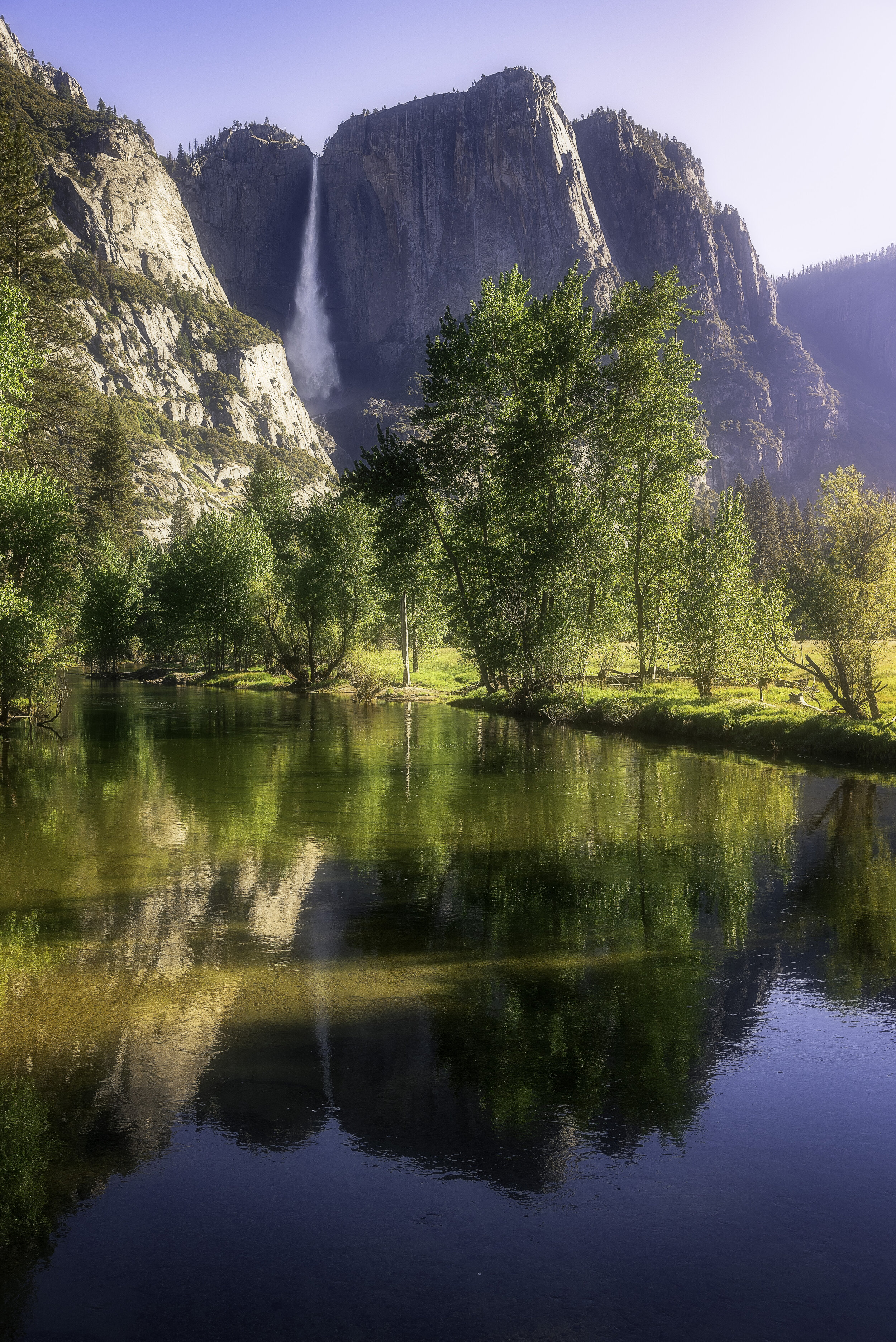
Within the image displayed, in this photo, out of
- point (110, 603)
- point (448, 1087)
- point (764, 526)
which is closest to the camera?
point (448, 1087)

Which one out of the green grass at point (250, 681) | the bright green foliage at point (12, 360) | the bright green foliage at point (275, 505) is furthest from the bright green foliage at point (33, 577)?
the bright green foliage at point (275, 505)

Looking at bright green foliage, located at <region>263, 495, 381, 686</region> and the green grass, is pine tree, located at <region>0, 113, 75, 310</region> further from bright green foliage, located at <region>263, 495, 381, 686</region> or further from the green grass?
the green grass

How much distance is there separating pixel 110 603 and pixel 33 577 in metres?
59.3

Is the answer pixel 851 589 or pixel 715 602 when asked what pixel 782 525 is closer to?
pixel 715 602

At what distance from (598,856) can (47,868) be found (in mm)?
9545

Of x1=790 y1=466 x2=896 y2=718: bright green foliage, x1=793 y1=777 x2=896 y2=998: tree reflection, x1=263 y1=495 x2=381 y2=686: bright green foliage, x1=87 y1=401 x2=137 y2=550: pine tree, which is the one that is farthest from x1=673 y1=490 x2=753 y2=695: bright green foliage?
x1=87 y1=401 x2=137 y2=550: pine tree

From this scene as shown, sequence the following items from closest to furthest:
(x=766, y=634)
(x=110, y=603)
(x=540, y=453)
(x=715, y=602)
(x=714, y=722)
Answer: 1. (x=714, y=722)
2. (x=766, y=634)
3. (x=715, y=602)
4. (x=540, y=453)
5. (x=110, y=603)

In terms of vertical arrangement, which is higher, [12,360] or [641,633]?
[12,360]

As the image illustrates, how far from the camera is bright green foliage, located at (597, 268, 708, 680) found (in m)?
42.3

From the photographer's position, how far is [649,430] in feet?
142

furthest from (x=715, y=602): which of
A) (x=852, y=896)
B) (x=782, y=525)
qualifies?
(x=782, y=525)

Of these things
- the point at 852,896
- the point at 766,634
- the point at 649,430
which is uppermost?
the point at 649,430

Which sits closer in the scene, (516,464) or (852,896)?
(852,896)

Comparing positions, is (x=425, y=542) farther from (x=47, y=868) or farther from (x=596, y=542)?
(x=47, y=868)
